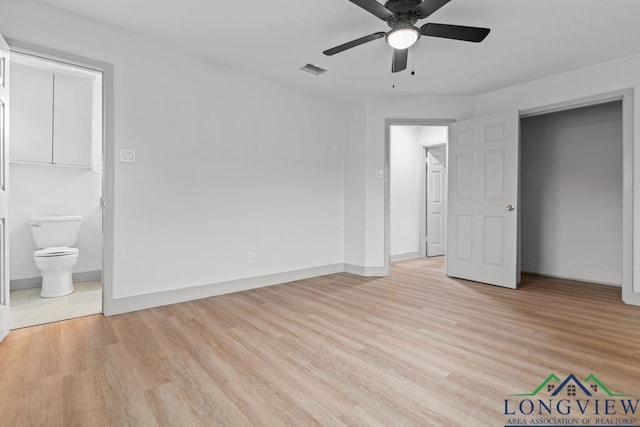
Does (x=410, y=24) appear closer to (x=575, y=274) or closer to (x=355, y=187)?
(x=355, y=187)

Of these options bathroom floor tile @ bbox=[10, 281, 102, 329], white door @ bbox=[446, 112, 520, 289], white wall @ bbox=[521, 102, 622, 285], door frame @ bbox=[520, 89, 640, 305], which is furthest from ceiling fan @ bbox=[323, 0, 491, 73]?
bathroom floor tile @ bbox=[10, 281, 102, 329]

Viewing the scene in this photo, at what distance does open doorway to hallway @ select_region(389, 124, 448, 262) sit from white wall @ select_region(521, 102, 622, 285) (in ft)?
5.09

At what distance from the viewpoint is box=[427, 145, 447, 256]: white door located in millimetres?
6008

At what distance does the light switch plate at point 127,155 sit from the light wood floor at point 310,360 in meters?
1.37

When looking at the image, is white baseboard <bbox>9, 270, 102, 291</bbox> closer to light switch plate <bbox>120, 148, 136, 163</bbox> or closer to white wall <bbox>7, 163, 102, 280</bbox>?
white wall <bbox>7, 163, 102, 280</bbox>

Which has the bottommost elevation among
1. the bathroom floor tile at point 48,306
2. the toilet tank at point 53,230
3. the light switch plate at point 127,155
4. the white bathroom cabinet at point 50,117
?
the bathroom floor tile at point 48,306

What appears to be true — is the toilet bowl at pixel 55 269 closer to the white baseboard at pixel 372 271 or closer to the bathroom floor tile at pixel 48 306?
the bathroom floor tile at pixel 48 306

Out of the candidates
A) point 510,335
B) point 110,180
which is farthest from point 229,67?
point 510,335

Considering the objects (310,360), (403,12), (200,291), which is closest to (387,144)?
(403,12)

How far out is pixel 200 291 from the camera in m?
3.23

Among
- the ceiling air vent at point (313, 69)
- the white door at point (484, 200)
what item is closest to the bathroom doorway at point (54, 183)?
the ceiling air vent at point (313, 69)

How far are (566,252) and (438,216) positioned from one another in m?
2.18

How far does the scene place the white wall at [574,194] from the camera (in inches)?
157

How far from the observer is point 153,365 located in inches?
73.5
